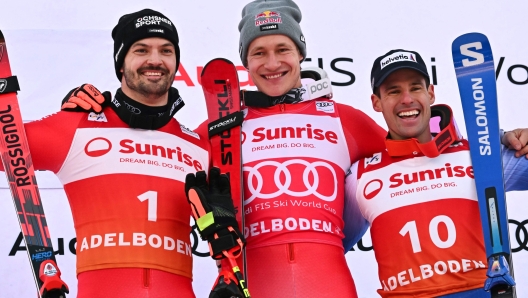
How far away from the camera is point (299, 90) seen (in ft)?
12.6

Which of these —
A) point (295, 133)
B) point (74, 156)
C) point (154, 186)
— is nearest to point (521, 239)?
point (295, 133)

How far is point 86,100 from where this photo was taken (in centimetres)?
354

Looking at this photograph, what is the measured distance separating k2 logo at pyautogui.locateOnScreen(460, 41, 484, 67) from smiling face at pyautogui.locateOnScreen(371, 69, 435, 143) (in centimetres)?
23

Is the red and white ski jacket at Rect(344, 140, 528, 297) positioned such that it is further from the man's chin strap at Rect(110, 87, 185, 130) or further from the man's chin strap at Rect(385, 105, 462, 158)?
the man's chin strap at Rect(110, 87, 185, 130)

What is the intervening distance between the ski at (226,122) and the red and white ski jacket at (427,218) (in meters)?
0.50

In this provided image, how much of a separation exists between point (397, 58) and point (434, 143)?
0.40 metres

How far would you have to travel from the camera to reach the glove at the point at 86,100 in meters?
3.50

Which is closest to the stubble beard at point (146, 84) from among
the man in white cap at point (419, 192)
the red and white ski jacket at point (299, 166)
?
the red and white ski jacket at point (299, 166)

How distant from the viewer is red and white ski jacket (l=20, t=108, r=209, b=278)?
332 cm

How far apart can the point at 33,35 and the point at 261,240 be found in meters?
1.74

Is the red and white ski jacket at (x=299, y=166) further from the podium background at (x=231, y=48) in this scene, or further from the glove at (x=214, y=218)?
the podium background at (x=231, y=48)

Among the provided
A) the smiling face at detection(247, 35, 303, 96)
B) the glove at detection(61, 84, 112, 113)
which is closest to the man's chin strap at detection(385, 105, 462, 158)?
the smiling face at detection(247, 35, 303, 96)

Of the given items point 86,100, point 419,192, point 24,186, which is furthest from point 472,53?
point 24,186

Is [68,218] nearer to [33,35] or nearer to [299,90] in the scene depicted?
[33,35]
